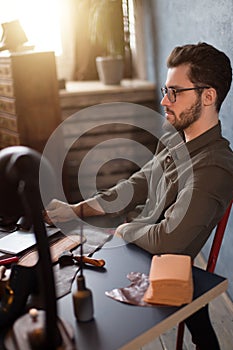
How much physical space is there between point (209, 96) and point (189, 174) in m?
0.30

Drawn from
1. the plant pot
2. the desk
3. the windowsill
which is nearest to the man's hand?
the desk

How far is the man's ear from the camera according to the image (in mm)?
1755

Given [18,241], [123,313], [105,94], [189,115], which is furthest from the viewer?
[105,94]

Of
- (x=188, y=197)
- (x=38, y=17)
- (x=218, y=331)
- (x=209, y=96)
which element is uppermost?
(x=38, y=17)

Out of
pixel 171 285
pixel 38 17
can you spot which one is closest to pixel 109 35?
pixel 38 17

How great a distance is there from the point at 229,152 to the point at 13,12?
3.01 meters

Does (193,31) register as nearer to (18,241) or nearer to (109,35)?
(109,35)

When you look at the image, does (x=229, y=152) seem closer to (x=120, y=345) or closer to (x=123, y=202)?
(x=123, y=202)

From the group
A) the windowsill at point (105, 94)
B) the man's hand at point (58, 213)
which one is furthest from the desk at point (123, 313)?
the windowsill at point (105, 94)

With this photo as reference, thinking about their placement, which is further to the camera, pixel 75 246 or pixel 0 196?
pixel 75 246

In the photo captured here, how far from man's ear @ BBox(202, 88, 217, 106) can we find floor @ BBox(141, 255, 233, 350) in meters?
1.15

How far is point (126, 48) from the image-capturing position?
4.03m

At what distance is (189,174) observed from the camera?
170cm

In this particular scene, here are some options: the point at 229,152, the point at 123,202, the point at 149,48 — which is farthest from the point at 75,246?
the point at 149,48
